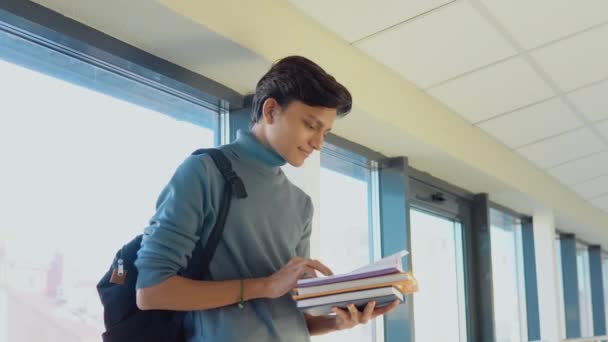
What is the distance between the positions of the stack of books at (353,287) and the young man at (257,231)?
0.03 metres

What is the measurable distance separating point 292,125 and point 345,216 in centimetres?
174

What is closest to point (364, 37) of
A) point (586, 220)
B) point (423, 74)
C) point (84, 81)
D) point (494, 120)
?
point (423, 74)

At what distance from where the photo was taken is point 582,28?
2787 mm

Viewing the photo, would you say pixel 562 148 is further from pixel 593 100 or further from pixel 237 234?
pixel 237 234

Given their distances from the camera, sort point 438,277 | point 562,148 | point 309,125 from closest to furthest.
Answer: point 309,125
point 438,277
point 562,148

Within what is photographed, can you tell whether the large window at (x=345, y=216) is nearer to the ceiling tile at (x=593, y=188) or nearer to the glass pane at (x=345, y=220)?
the glass pane at (x=345, y=220)

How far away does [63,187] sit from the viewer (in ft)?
5.80

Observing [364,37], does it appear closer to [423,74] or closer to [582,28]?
[423,74]

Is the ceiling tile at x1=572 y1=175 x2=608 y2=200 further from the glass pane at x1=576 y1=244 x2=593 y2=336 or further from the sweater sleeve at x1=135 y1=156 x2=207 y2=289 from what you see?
the sweater sleeve at x1=135 y1=156 x2=207 y2=289

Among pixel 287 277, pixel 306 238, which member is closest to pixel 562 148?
pixel 306 238

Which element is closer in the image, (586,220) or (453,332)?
(453,332)

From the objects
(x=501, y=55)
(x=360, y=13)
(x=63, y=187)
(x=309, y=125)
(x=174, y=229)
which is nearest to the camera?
(x=174, y=229)

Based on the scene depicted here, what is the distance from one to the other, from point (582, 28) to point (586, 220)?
9.92 feet

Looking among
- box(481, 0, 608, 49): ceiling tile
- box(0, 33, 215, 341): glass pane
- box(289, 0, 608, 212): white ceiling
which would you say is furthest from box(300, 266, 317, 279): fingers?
box(481, 0, 608, 49): ceiling tile
